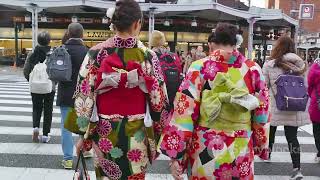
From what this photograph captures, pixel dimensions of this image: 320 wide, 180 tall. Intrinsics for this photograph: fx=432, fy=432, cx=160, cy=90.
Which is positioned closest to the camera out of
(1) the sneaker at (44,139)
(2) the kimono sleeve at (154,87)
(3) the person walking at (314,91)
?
(2) the kimono sleeve at (154,87)

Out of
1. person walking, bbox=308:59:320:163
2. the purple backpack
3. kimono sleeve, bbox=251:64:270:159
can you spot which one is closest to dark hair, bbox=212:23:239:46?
kimono sleeve, bbox=251:64:270:159

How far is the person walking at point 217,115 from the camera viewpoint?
2822mm

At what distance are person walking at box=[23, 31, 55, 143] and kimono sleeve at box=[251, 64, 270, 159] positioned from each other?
3952 millimetres

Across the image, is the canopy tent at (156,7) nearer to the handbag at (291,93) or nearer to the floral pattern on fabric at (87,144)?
the handbag at (291,93)

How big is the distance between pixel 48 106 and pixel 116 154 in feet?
12.4

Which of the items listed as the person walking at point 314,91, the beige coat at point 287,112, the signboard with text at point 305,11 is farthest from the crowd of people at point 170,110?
the signboard with text at point 305,11

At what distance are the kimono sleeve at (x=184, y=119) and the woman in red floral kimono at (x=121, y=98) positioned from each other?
0.67 ft

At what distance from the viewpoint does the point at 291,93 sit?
4945mm

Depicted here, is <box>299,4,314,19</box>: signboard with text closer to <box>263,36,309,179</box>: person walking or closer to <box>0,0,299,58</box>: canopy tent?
<box>0,0,299,58</box>: canopy tent

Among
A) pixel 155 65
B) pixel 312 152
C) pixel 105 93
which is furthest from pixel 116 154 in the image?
pixel 312 152

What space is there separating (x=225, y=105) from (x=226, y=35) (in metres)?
0.47

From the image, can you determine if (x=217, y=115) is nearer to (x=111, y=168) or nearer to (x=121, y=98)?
(x=121, y=98)

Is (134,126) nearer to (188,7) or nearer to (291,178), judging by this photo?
(291,178)

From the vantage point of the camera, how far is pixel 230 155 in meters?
2.87
